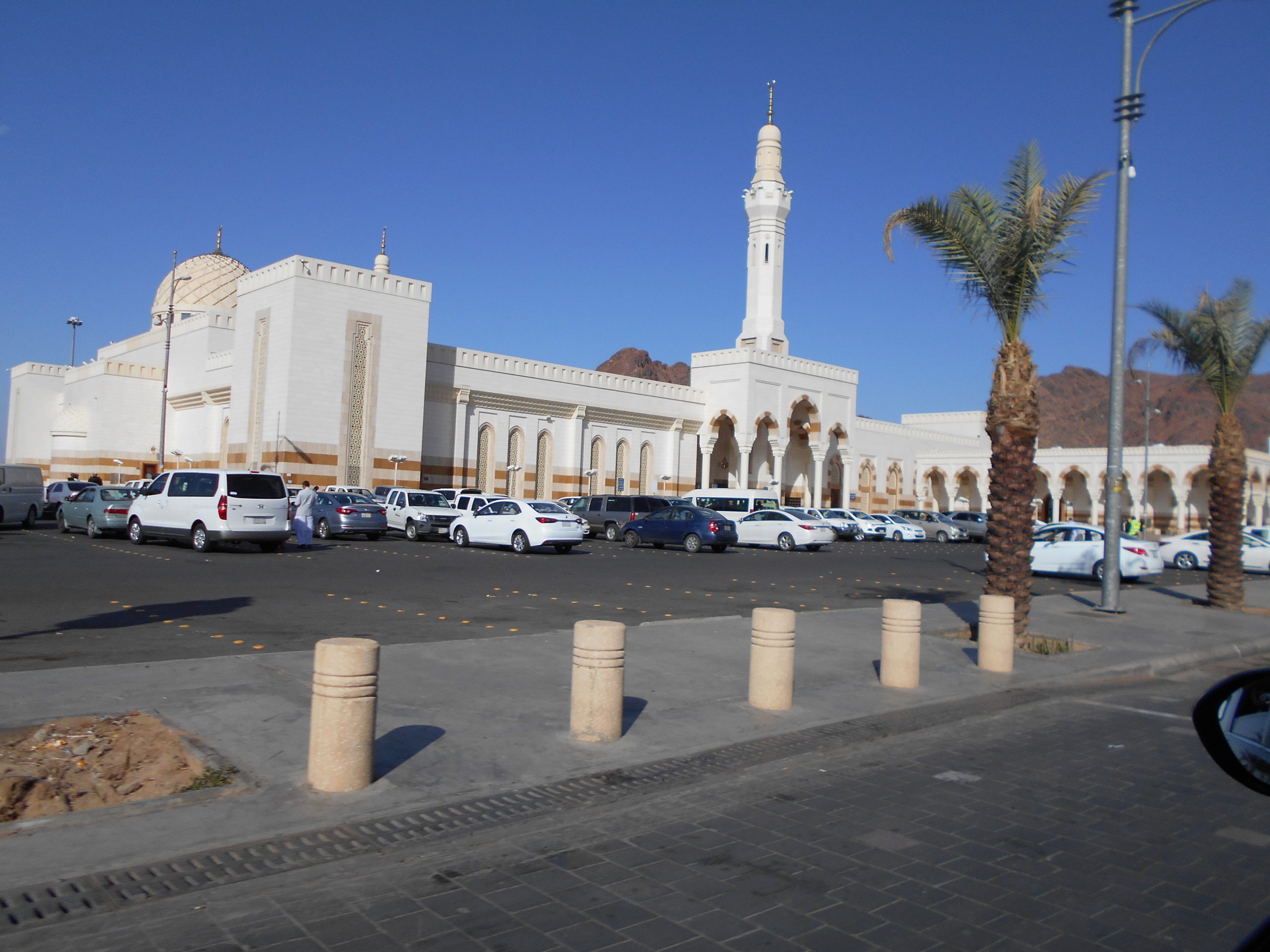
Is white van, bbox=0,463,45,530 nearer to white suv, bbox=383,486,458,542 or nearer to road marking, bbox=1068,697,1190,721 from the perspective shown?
white suv, bbox=383,486,458,542

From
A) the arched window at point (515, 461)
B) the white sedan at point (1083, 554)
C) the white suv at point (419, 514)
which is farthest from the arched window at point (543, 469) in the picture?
the white sedan at point (1083, 554)

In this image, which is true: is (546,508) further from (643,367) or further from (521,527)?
(643,367)

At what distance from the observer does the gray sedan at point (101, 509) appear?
24.6 metres

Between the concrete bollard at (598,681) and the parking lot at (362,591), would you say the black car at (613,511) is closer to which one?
the parking lot at (362,591)

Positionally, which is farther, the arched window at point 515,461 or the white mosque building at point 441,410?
the arched window at point 515,461

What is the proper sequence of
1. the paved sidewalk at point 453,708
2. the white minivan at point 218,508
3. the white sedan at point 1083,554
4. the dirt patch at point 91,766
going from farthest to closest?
the white sedan at point 1083,554, the white minivan at point 218,508, the dirt patch at point 91,766, the paved sidewalk at point 453,708

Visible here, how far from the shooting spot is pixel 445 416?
44062 millimetres

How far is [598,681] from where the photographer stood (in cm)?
662

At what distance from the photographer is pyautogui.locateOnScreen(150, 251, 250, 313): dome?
53750mm

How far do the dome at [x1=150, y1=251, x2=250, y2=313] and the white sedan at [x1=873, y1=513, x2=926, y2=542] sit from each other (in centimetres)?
3730

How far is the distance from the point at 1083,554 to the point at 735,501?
15.9m

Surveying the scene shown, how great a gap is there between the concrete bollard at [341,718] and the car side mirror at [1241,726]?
4127 millimetres

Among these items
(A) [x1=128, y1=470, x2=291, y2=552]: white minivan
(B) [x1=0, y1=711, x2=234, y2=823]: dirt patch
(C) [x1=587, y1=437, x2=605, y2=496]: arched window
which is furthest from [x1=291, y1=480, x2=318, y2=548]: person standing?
(C) [x1=587, y1=437, x2=605, y2=496]: arched window

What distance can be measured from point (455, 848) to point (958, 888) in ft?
7.96
